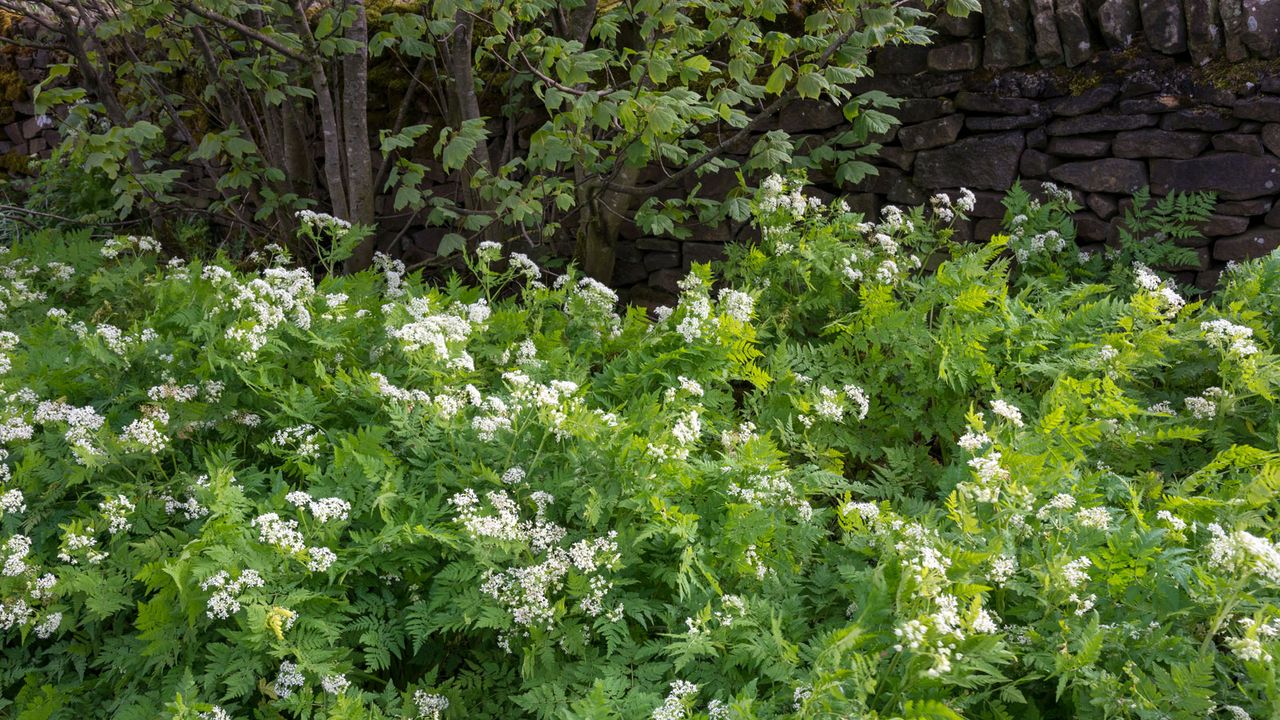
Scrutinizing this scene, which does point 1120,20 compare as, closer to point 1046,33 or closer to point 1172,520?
point 1046,33

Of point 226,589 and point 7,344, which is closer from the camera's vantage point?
point 226,589

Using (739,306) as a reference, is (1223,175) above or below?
Result: above

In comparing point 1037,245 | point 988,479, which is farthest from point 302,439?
point 1037,245

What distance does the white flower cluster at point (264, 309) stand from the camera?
267 centimetres

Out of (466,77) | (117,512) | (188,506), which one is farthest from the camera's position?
(466,77)

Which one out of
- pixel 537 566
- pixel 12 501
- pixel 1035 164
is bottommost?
pixel 537 566

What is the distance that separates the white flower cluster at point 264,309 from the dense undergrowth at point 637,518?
0.01 metres

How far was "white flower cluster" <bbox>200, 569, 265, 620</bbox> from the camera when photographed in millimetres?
1990

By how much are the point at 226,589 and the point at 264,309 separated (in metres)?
1.04

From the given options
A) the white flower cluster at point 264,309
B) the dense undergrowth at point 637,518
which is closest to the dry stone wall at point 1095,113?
the dense undergrowth at point 637,518

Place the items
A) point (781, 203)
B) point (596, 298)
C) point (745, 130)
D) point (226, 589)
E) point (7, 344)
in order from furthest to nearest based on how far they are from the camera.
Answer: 1. point (745, 130)
2. point (781, 203)
3. point (596, 298)
4. point (7, 344)
5. point (226, 589)

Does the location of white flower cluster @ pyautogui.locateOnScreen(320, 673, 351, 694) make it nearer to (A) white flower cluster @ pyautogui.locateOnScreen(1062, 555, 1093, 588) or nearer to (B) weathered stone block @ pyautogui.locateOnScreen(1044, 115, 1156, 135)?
(A) white flower cluster @ pyautogui.locateOnScreen(1062, 555, 1093, 588)

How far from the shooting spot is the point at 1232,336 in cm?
292

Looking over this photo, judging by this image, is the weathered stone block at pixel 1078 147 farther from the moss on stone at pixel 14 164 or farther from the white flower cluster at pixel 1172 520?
the moss on stone at pixel 14 164
